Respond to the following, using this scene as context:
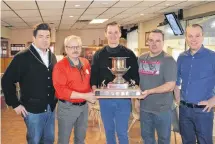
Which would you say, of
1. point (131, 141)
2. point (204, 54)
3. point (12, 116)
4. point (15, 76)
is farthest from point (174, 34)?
point (15, 76)

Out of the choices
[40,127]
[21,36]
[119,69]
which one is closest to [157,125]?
[119,69]

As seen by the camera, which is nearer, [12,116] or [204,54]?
[204,54]

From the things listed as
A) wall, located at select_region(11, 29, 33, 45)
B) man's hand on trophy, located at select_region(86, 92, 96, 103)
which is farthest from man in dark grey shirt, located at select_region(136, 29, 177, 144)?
wall, located at select_region(11, 29, 33, 45)

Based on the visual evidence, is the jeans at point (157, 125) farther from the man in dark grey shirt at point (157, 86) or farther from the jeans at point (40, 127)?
the jeans at point (40, 127)

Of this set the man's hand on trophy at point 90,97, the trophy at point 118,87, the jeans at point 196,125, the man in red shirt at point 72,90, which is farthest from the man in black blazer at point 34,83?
the jeans at point 196,125

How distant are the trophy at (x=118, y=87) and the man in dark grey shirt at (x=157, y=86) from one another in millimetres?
132

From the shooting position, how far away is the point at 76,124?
2586 mm

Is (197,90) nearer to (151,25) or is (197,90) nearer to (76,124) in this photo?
(76,124)

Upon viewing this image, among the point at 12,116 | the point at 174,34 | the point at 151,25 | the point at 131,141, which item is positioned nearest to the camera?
the point at 131,141

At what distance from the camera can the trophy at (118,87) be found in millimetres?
2498

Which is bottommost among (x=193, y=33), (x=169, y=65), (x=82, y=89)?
(x=82, y=89)

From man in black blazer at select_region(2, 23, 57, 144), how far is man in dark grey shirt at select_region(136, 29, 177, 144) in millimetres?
893

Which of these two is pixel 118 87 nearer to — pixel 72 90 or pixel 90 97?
pixel 90 97

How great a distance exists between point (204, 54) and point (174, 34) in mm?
4885
